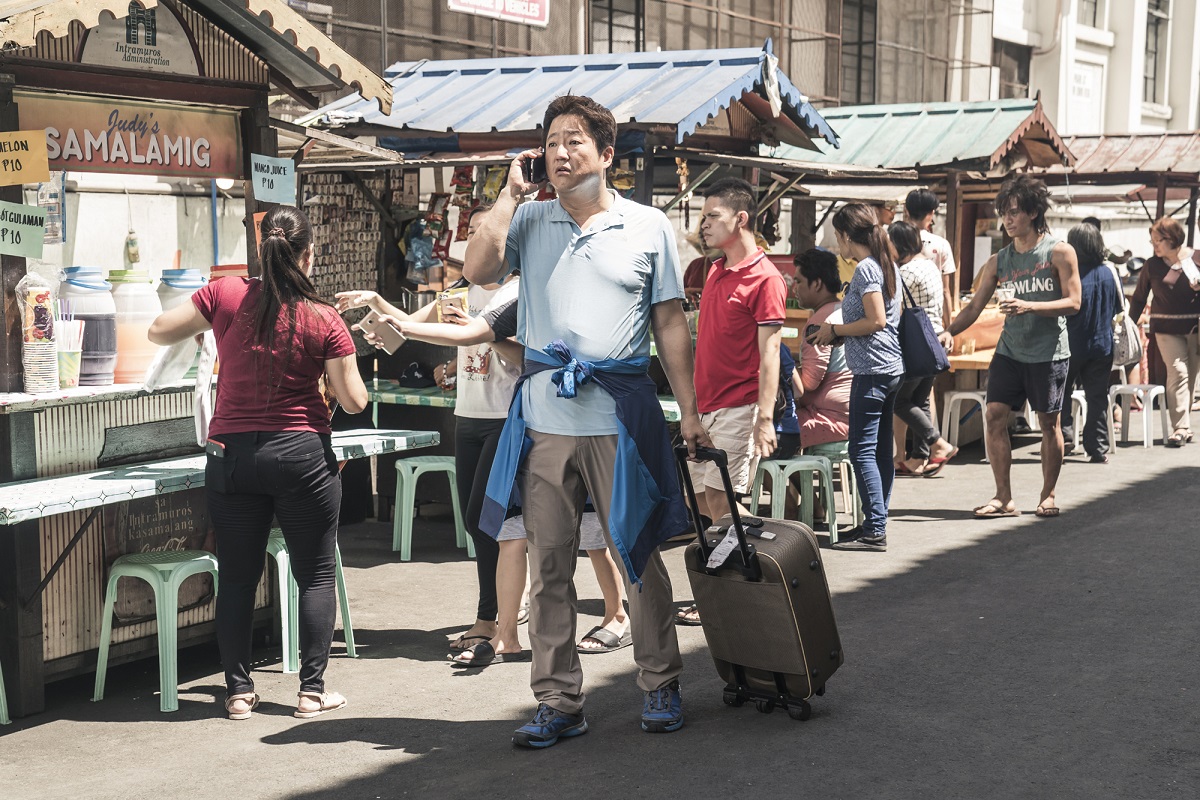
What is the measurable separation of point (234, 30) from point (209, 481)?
6.25 ft

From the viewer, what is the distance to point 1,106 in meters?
4.91

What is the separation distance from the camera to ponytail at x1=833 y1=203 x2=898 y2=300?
25.2 ft

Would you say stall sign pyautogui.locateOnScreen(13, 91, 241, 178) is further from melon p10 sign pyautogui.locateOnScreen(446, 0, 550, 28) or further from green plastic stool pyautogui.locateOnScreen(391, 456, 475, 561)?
melon p10 sign pyautogui.locateOnScreen(446, 0, 550, 28)

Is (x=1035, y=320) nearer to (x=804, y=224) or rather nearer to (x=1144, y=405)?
(x=1144, y=405)

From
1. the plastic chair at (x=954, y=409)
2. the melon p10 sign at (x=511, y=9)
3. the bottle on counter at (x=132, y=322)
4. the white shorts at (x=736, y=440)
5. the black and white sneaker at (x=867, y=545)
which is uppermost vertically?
the melon p10 sign at (x=511, y=9)

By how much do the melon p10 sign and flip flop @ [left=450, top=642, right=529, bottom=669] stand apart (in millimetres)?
7370

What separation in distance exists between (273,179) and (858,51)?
66.9 feet

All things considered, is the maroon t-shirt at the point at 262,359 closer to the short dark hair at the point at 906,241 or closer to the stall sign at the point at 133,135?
the stall sign at the point at 133,135

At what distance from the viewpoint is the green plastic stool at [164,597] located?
508cm

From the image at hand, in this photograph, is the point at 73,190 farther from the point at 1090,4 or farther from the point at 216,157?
the point at 1090,4

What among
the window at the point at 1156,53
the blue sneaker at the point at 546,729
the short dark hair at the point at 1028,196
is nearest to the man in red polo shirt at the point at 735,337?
the blue sneaker at the point at 546,729

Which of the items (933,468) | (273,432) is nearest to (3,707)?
(273,432)

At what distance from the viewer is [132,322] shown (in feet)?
17.8

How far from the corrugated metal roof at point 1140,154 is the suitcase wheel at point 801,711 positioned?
42.6 ft
